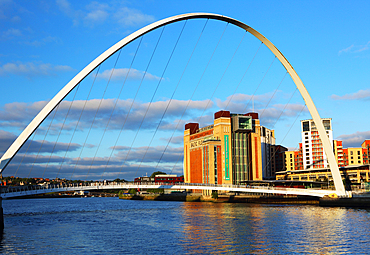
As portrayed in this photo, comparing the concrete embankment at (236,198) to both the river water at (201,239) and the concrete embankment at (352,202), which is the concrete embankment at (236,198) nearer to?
the concrete embankment at (352,202)

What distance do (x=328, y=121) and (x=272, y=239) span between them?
153782mm

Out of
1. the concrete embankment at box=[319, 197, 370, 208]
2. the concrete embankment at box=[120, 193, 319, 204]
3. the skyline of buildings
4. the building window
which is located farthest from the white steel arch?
the building window

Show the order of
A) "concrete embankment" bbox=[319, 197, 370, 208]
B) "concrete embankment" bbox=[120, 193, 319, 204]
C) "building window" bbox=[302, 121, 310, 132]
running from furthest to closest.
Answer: "building window" bbox=[302, 121, 310, 132]
"concrete embankment" bbox=[120, 193, 319, 204]
"concrete embankment" bbox=[319, 197, 370, 208]

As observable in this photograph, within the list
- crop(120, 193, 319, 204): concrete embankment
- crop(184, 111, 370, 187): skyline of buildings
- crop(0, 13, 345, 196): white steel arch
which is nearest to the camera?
crop(0, 13, 345, 196): white steel arch

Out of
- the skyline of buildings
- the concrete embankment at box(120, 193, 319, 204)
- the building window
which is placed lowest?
the concrete embankment at box(120, 193, 319, 204)

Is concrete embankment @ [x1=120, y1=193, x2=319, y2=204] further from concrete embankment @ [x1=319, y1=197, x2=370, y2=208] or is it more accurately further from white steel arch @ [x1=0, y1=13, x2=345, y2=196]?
white steel arch @ [x1=0, y1=13, x2=345, y2=196]

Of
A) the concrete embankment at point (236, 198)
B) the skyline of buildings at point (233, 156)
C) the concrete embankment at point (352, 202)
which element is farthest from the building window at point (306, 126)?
the concrete embankment at point (352, 202)

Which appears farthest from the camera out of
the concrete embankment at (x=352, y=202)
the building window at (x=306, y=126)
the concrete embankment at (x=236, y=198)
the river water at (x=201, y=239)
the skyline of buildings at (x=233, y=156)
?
the building window at (x=306, y=126)

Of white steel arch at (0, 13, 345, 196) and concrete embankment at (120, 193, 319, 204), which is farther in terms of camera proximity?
concrete embankment at (120, 193, 319, 204)

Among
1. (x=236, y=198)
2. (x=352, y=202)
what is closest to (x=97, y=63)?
(x=352, y=202)

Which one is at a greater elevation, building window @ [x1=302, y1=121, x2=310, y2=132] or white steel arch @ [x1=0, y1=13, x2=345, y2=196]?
building window @ [x1=302, y1=121, x2=310, y2=132]

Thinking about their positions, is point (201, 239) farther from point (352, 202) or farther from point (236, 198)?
point (236, 198)

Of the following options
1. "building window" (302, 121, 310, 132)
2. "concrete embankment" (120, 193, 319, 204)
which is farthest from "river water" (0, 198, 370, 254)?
"building window" (302, 121, 310, 132)

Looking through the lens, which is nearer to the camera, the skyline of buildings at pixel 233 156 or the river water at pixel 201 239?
the river water at pixel 201 239
